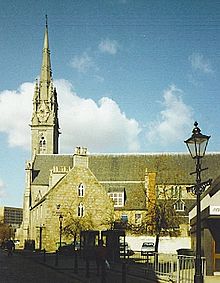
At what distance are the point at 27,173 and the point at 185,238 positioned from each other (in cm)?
3142

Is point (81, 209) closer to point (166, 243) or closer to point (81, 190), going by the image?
point (81, 190)

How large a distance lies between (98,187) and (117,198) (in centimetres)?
832

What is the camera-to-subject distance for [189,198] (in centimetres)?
7481

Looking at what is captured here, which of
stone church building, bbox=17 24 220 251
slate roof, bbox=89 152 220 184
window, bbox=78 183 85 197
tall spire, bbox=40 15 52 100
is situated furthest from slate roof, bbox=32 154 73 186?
tall spire, bbox=40 15 52 100

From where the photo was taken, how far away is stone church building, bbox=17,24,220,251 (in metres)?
65.5

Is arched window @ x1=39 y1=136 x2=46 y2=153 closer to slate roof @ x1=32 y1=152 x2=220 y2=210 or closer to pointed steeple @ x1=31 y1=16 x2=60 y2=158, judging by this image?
pointed steeple @ x1=31 y1=16 x2=60 y2=158

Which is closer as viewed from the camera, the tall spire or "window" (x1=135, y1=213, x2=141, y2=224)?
"window" (x1=135, y1=213, x2=141, y2=224)

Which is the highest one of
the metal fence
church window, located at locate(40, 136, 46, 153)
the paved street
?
church window, located at locate(40, 136, 46, 153)

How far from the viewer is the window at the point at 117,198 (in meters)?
74.4

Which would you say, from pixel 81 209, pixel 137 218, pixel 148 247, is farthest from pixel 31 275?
pixel 137 218

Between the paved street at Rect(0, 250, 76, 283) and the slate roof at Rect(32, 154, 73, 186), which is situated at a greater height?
the slate roof at Rect(32, 154, 73, 186)

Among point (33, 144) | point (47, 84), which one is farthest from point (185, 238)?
point (47, 84)

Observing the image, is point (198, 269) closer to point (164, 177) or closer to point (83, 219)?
point (83, 219)

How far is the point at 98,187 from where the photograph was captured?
223ft
